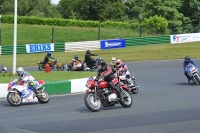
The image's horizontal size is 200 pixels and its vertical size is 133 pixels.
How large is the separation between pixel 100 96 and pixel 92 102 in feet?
1.41

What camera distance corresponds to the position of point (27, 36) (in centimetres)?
5116

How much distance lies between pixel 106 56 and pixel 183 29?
1374 centimetres

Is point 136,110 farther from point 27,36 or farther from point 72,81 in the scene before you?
point 27,36

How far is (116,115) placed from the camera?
14.1 metres

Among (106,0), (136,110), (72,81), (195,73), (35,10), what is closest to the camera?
(136,110)

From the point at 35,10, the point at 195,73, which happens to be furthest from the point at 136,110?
the point at 35,10

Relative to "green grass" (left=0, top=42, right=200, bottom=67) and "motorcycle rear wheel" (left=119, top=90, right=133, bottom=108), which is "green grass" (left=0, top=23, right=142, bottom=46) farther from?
"motorcycle rear wheel" (left=119, top=90, right=133, bottom=108)

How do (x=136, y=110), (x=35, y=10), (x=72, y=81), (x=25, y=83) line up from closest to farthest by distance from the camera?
(x=136, y=110)
(x=25, y=83)
(x=72, y=81)
(x=35, y=10)

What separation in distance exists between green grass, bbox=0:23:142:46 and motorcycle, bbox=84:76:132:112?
33.3m

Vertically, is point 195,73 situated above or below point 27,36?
below

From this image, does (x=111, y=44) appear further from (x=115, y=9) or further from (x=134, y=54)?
(x=115, y=9)

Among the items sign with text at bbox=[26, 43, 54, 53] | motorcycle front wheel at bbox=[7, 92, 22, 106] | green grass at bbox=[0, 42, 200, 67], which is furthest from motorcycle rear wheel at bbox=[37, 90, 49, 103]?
sign with text at bbox=[26, 43, 54, 53]

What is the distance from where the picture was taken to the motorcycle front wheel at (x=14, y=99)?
16484mm

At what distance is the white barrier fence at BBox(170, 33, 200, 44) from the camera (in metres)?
46.4
